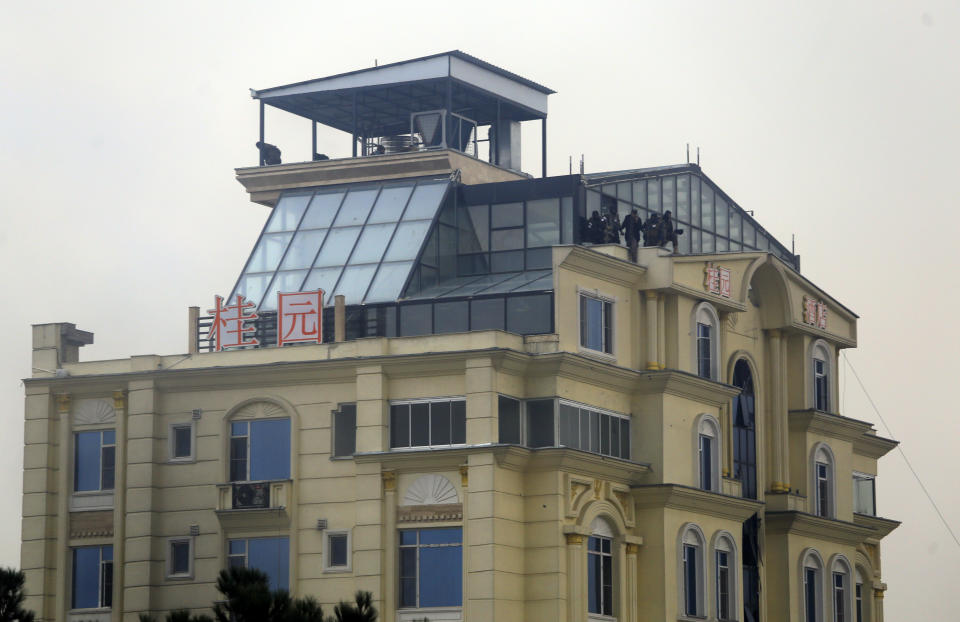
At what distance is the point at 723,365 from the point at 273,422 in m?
18.9

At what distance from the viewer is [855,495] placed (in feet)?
323

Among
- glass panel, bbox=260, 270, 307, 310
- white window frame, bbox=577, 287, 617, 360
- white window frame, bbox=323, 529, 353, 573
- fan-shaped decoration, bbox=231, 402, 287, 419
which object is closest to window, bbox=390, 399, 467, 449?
white window frame, bbox=323, 529, 353, 573

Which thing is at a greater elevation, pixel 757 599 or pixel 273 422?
pixel 273 422

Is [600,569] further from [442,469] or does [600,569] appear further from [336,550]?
[336,550]

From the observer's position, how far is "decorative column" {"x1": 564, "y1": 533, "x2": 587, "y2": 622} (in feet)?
250

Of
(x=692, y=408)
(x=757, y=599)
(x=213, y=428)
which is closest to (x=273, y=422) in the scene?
(x=213, y=428)

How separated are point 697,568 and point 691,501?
2.78 meters

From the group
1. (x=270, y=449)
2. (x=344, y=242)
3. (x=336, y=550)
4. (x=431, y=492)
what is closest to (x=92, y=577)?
(x=270, y=449)

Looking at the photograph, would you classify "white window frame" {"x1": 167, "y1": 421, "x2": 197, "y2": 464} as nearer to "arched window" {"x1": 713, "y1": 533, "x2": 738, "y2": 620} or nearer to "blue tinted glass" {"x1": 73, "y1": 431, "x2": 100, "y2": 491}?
"blue tinted glass" {"x1": 73, "y1": 431, "x2": 100, "y2": 491}

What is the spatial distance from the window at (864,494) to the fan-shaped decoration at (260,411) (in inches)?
1184

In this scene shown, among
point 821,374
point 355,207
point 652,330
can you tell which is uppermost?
point 355,207

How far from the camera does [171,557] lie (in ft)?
266

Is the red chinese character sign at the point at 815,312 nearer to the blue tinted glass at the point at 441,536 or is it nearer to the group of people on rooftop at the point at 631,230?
the group of people on rooftop at the point at 631,230

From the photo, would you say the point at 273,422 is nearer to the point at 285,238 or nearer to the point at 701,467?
the point at 285,238
